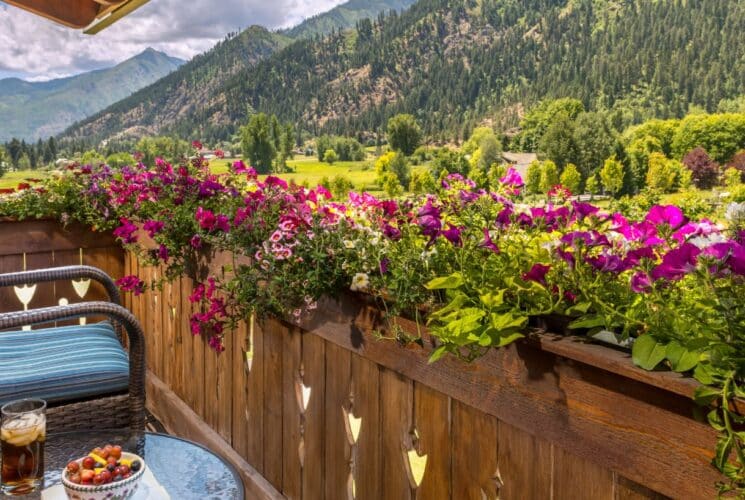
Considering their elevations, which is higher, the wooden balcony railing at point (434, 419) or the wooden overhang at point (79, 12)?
the wooden overhang at point (79, 12)

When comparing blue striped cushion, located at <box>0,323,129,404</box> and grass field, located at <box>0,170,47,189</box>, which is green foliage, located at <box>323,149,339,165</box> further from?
blue striped cushion, located at <box>0,323,129,404</box>

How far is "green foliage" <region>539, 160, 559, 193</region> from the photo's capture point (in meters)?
2.39

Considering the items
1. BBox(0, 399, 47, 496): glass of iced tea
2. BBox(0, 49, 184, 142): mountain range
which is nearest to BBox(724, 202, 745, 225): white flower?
BBox(0, 399, 47, 496): glass of iced tea

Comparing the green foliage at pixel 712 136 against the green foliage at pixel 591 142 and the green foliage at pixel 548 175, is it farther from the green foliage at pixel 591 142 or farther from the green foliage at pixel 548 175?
the green foliage at pixel 548 175

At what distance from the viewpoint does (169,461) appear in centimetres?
129

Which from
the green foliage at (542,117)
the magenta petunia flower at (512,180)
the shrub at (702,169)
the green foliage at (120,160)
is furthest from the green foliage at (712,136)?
the green foliage at (120,160)

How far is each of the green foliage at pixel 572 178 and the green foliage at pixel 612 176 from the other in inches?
3.8

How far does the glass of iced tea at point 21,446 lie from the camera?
3.63 ft

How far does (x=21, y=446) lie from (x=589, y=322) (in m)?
0.96

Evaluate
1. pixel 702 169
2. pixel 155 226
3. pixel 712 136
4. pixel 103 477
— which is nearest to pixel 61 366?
pixel 155 226

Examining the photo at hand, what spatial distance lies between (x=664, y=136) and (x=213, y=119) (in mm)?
2905

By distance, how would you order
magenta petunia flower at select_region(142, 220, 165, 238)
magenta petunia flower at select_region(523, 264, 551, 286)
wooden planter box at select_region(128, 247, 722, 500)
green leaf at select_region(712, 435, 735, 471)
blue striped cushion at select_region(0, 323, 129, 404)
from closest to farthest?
green leaf at select_region(712, 435, 735, 471) → wooden planter box at select_region(128, 247, 722, 500) → magenta petunia flower at select_region(523, 264, 551, 286) → blue striped cushion at select_region(0, 323, 129, 404) → magenta petunia flower at select_region(142, 220, 165, 238)

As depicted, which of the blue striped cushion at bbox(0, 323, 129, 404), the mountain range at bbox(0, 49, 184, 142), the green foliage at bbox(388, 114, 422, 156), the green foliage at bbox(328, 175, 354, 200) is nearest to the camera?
the blue striped cushion at bbox(0, 323, 129, 404)

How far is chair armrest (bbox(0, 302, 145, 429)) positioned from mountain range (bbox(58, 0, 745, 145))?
2.09 m
